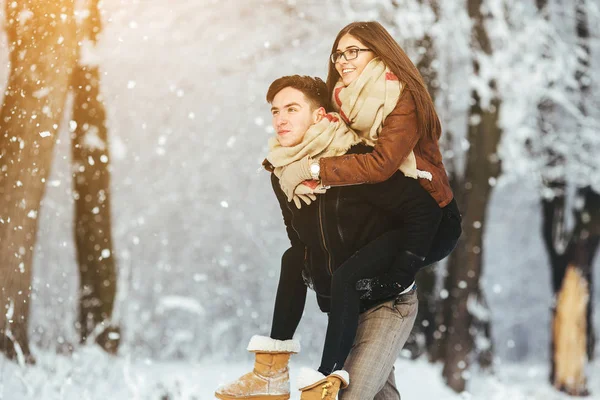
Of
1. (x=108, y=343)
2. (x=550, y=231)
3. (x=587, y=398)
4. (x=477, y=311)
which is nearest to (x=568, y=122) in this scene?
(x=550, y=231)

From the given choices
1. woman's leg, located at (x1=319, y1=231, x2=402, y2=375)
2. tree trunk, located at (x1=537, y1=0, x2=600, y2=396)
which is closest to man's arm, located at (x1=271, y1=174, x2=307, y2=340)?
woman's leg, located at (x1=319, y1=231, x2=402, y2=375)

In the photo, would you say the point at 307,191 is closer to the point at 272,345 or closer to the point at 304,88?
the point at 304,88

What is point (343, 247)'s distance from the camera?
1.76 m

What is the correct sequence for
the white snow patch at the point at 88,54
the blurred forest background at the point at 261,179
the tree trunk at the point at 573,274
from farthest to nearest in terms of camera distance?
the tree trunk at the point at 573,274, the blurred forest background at the point at 261,179, the white snow patch at the point at 88,54

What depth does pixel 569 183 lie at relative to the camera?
15.0 feet

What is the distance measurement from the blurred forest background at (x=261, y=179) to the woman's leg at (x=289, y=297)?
2468 mm

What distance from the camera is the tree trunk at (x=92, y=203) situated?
13.8ft

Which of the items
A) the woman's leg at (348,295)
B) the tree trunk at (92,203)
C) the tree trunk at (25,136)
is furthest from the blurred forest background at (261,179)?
the woman's leg at (348,295)

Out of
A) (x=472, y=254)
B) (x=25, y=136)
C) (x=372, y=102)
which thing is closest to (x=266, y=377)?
(x=372, y=102)

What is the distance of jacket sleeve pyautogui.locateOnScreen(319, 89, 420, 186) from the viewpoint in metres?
1.66

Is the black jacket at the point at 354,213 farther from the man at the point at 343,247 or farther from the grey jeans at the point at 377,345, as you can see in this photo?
the grey jeans at the point at 377,345

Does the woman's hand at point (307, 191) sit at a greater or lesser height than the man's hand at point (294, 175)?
lesser

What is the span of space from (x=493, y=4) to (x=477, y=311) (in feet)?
6.05

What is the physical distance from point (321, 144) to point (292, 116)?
0.12 metres
